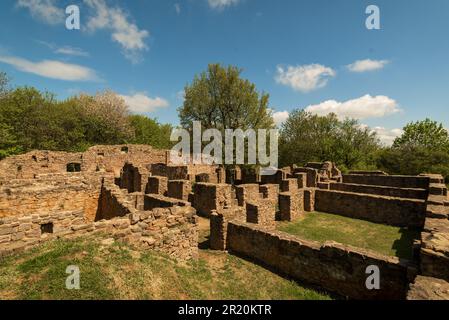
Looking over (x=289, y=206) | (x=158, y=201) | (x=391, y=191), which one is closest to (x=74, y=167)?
(x=158, y=201)

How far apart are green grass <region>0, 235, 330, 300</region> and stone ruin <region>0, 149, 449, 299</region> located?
519 mm

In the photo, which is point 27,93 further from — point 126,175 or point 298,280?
point 298,280

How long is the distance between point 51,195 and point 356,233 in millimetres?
13834

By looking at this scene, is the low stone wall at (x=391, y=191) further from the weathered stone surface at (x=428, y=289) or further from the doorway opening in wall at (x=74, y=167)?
the doorway opening in wall at (x=74, y=167)

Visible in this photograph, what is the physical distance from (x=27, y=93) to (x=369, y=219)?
3713 centimetres

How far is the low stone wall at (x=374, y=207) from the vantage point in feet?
43.1

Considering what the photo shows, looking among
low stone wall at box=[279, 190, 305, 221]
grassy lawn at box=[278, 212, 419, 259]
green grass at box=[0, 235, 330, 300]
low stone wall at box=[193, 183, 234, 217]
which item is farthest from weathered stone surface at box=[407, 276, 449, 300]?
low stone wall at box=[193, 183, 234, 217]

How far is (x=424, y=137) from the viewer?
129 ft

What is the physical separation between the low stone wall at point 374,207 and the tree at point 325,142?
73.9 ft

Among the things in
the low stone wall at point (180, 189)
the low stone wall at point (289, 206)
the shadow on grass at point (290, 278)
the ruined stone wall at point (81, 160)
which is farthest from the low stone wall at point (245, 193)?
the ruined stone wall at point (81, 160)

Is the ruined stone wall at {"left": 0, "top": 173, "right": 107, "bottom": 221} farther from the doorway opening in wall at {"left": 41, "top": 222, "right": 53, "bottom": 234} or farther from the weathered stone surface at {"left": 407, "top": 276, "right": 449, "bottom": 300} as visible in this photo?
the weathered stone surface at {"left": 407, "top": 276, "right": 449, "bottom": 300}

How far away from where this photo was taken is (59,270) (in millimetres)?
4426

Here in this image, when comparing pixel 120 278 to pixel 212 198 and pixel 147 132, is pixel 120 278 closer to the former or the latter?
pixel 212 198

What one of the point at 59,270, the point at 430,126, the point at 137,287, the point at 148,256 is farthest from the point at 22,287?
the point at 430,126
